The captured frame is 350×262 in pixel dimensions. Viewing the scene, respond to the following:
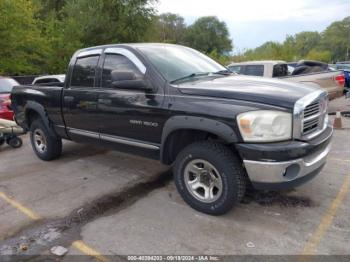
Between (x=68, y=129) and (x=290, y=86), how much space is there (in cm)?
346

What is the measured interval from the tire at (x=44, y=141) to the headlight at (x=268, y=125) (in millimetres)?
3830

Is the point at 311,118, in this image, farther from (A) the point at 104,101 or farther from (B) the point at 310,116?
(A) the point at 104,101

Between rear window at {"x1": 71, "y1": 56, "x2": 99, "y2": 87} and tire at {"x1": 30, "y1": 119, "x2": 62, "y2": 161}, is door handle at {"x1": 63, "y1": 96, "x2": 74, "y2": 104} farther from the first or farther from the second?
tire at {"x1": 30, "y1": 119, "x2": 62, "y2": 161}

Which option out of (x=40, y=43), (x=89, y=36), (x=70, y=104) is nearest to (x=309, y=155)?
(x=70, y=104)

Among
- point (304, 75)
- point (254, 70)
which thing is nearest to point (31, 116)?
point (254, 70)

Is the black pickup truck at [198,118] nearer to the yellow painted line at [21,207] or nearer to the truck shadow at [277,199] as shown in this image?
the truck shadow at [277,199]

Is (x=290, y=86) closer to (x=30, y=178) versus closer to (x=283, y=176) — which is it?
(x=283, y=176)

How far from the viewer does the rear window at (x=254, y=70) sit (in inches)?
379

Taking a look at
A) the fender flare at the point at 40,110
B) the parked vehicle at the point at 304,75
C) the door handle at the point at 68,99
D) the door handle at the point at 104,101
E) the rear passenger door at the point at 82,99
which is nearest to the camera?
the door handle at the point at 104,101

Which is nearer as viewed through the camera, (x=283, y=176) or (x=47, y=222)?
(x=283, y=176)

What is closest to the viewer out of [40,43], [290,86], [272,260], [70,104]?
[272,260]

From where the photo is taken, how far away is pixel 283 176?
3.22 metres

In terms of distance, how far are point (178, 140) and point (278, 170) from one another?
1.28m

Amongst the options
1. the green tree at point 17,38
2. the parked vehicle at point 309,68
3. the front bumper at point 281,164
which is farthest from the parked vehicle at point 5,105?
the parked vehicle at point 309,68
